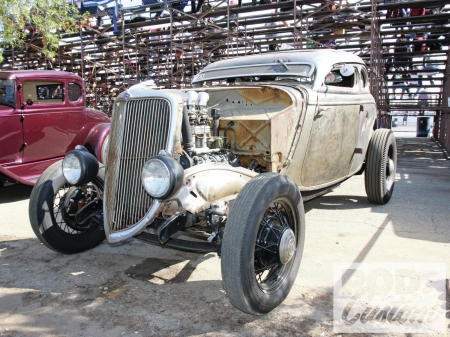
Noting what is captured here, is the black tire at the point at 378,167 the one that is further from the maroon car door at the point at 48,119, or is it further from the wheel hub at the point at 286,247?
the maroon car door at the point at 48,119

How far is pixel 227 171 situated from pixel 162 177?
704 millimetres

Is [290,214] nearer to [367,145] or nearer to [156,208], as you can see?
[156,208]

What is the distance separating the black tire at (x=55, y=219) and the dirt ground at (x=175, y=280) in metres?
0.15

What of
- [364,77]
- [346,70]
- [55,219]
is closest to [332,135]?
[346,70]

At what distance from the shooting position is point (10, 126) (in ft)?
19.6

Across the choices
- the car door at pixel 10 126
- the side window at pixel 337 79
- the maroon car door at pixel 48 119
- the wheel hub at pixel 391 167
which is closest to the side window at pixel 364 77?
the side window at pixel 337 79

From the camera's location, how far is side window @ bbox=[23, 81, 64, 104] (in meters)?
6.32

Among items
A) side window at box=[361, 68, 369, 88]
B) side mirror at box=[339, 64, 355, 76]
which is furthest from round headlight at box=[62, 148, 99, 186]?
side window at box=[361, 68, 369, 88]

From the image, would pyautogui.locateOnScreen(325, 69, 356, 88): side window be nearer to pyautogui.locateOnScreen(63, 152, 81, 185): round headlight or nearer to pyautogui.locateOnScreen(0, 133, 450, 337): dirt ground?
pyautogui.locateOnScreen(0, 133, 450, 337): dirt ground

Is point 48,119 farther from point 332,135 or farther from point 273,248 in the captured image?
point 273,248

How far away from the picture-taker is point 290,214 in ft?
9.91

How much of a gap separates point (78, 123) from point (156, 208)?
4.68m

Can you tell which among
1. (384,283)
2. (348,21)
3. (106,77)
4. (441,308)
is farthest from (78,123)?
(106,77)

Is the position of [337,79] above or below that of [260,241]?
above
